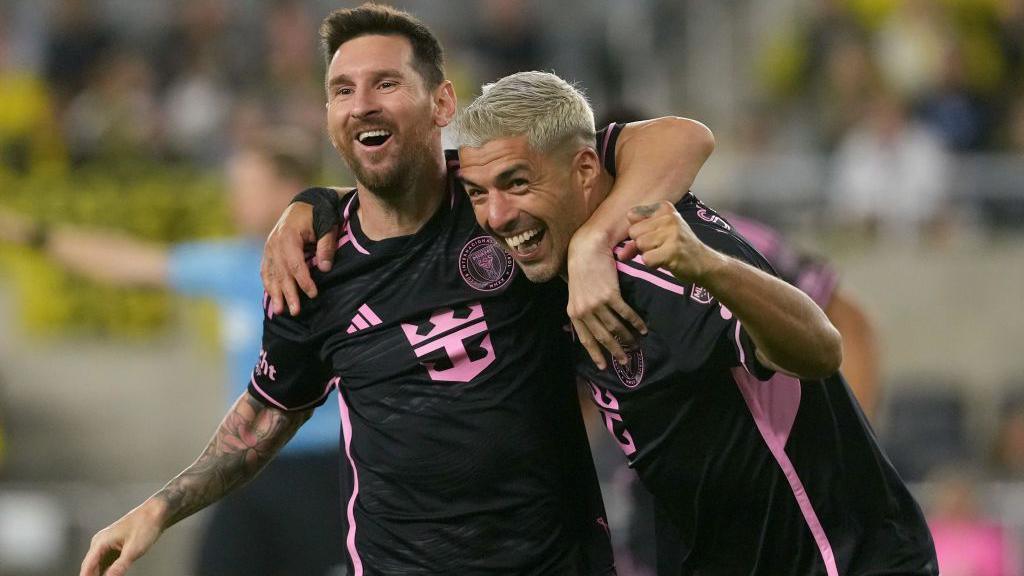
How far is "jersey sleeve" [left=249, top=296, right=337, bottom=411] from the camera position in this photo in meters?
4.13

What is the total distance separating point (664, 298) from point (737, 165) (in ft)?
26.4

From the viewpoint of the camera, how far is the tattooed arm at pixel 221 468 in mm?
4098

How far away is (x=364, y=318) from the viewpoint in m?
4.04

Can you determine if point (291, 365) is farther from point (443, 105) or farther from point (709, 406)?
point (709, 406)

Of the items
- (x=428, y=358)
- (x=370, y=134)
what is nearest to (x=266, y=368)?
(x=428, y=358)

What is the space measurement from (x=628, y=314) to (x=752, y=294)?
458mm

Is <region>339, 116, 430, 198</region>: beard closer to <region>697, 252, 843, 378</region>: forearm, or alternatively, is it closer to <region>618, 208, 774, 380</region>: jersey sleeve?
<region>618, 208, 774, 380</region>: jersey sleeve

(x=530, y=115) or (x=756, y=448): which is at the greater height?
(x=530, y=115)

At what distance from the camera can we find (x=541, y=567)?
3.94m

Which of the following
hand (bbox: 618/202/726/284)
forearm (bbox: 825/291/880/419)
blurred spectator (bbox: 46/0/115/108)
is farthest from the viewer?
blurred spectator (bbox: 46/0/115/108)

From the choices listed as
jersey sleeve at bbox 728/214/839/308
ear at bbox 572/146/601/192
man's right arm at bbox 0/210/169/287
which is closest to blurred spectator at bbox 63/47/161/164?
man's right arm at bbox 0/210/169/287

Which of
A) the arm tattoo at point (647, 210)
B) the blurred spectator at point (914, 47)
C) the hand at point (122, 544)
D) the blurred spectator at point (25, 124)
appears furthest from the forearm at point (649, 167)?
the blurred spectator at point (25, 124)

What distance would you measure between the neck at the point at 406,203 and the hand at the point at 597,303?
527mm

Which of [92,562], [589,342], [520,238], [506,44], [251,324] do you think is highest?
[520,238]
